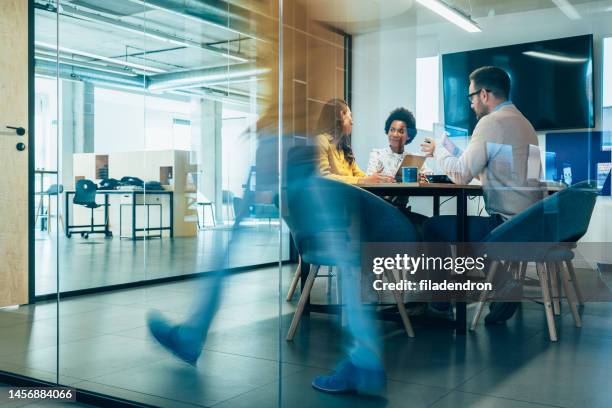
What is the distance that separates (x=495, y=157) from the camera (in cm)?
145

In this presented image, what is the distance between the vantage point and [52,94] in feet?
10.2

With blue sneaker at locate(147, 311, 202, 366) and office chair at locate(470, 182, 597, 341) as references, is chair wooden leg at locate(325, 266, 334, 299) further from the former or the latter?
office chair at locate(470, 182, 597, 341)

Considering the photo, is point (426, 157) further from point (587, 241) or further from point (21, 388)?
point (21, 388)

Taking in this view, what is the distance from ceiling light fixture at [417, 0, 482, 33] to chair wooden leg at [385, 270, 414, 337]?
723 mm

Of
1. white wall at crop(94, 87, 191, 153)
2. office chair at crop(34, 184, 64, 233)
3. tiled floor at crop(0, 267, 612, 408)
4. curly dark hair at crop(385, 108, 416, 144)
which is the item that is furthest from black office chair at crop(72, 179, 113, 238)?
curly dark hair at crop(385, 108, 416, 144)

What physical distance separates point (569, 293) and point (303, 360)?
83 cm

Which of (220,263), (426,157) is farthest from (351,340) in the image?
(426,157)

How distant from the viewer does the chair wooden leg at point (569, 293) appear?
57.2 inches

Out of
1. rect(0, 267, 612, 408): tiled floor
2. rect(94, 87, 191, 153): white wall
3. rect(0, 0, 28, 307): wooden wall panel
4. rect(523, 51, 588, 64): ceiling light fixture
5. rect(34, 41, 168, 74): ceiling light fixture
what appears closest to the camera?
rect(523, 51, 588, 64): ceiling light fixture

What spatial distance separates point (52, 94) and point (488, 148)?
8.16 ft

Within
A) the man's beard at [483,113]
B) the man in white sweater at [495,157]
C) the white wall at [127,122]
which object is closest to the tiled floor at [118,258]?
the white wall at [127,122]

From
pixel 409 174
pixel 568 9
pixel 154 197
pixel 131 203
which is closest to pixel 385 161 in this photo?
pixel 409 174

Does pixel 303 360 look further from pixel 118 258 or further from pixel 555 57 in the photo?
pixel 118 258

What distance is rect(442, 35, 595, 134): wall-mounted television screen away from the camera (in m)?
1.30
